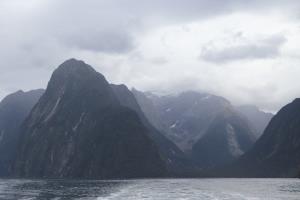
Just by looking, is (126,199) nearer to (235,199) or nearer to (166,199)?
(166,199)

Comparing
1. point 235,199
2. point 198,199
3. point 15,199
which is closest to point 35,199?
point 15,199

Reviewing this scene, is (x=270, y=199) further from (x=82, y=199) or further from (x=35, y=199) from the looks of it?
(x=35, y=199)

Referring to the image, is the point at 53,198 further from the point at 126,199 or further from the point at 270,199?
the point at 270,199

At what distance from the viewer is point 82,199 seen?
137375 millimetres

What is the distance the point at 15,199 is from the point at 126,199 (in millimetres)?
27240

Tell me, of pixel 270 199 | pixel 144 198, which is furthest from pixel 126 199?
pixel 270 199

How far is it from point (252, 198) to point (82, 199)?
4139 cm

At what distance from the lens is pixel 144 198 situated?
13738 centimetres

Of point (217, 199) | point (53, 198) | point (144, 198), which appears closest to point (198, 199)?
point (217, 199)

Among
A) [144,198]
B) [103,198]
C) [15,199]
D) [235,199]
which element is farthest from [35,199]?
[235,199]

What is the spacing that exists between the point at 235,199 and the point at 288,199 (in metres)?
12.7

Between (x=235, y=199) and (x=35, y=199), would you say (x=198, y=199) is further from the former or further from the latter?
(x=35, y=199)

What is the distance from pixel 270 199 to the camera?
133500 millimetres

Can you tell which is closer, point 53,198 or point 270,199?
point 270,199
